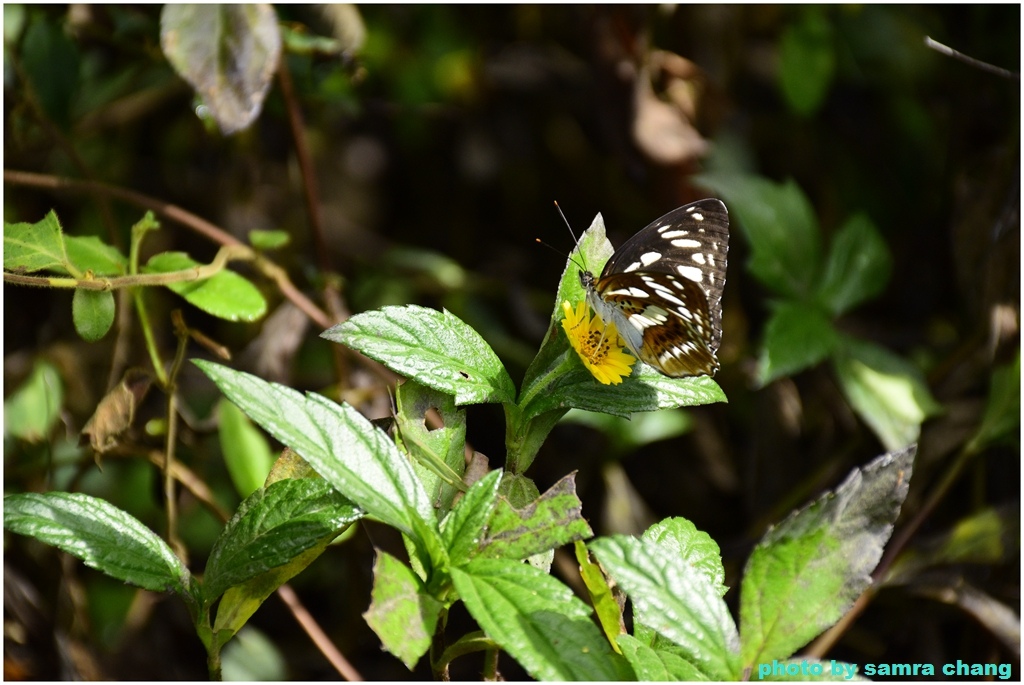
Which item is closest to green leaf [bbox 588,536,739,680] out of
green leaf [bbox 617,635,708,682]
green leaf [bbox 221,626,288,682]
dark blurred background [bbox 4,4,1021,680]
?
green leaf [bbox 617,635,708,682]

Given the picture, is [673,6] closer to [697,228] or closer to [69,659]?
[697,228]

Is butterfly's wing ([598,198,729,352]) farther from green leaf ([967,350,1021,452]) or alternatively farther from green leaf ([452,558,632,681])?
green leaf ([967,350,1021,452])

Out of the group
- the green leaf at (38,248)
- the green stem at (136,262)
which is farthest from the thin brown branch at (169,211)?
the green leaf at (38,248)

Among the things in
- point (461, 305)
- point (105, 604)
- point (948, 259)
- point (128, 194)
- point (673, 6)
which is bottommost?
point (105, 604)

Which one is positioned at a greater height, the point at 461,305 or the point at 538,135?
the point at 538,135

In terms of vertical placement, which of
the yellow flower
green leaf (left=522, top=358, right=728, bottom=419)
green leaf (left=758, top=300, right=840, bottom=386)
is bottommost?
green leaf (left=758, top=300, right=840, bottom=386)

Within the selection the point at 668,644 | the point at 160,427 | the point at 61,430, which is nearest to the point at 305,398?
the point at 668,644

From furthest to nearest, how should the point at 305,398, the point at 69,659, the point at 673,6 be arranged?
1. the point at 673,6
2. the point at 69,659
3. the point at 305,398
